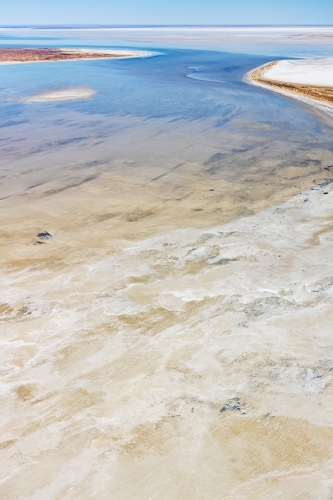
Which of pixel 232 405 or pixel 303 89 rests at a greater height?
pixel 303 89

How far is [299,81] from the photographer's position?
86.3ft

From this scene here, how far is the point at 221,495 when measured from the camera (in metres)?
3.56

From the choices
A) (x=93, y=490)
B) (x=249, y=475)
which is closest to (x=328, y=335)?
(x=249, y=475)

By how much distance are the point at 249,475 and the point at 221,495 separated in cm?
30

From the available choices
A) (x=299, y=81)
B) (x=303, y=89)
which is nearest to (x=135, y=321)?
(x=303, y=89)

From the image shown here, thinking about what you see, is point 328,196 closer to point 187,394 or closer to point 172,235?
point 172,235

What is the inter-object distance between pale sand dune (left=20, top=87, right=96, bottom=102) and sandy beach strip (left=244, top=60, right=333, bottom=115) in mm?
9959

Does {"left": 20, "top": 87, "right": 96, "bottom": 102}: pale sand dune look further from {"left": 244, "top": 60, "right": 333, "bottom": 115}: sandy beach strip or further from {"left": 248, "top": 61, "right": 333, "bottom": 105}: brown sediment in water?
{"left": 248, "top": 61, "right": 333, "bottom": 105}: brown sediment in water

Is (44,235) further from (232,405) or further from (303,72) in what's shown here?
(303,72)

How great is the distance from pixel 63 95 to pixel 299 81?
13.8m

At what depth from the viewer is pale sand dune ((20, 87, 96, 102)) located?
2086cm

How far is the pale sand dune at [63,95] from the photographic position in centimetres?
2086

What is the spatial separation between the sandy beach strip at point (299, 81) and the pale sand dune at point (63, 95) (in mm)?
9959

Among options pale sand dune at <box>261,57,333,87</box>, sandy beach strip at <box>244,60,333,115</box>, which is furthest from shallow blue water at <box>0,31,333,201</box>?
pale sand dune at <box>261,57,333,87</box>
